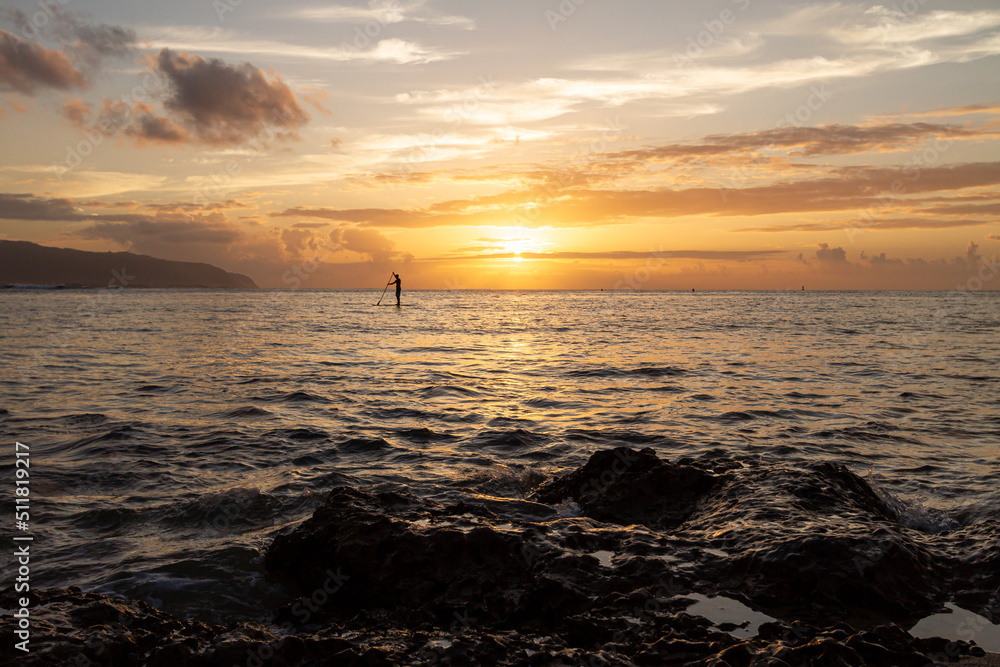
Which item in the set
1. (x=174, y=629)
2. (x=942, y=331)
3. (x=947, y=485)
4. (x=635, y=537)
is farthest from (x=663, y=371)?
(x=942, y=331)

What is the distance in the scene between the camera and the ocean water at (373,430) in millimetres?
5812

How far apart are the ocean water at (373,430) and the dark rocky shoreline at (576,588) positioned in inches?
19.5

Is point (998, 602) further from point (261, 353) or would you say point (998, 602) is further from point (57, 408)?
point (261, 353)

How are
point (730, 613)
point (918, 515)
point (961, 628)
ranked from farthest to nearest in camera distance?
point (918, 515) < point (730, 613) < point (961, 628)

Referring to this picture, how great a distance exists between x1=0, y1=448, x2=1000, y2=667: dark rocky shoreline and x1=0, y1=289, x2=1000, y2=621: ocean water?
49 centimetres

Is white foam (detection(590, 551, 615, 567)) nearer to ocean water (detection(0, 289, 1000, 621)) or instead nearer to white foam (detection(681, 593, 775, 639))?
ocean water (detection(0, 289, 1000, 621))

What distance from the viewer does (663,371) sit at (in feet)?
59.2

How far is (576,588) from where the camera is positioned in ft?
13.8

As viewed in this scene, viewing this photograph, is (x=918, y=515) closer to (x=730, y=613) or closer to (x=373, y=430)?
(x=730, y=613)

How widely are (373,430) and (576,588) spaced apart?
22.5ft

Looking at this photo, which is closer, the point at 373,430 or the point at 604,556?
the point at 604,556

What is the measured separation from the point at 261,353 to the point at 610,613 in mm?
20552

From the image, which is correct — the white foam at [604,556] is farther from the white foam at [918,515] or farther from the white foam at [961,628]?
the white foam at [918,515]

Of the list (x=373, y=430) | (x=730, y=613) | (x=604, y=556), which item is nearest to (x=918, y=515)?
(x=730, y=613)
